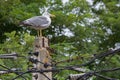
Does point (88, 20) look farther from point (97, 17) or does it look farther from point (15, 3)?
point (15, 3)

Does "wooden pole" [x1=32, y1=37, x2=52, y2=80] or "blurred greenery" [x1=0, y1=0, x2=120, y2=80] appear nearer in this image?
"wooden pole" [x1=32, y1=37, x2=52, y2=80]

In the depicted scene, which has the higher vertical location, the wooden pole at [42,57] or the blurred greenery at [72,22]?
the blurred greenery at [72,22]

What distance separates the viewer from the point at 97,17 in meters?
12.1

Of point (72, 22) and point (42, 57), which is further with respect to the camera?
point (72, 22)

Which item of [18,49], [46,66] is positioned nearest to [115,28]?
[18,49]

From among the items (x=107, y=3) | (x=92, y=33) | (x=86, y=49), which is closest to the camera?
(x=86, y=49)

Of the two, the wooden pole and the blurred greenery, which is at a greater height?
the blurred greenery

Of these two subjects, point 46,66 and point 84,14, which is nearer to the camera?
point 46,66

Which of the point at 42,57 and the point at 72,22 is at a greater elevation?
the point at 72,22

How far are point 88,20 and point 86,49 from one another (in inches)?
49.2

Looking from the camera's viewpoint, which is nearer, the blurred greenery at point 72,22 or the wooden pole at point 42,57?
the wooden pole at point 42,57

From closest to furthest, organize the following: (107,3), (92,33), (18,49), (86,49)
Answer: (18,49)
(86,49)
(92,33)
(107,3)

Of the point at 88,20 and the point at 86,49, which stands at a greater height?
the point at 88,20

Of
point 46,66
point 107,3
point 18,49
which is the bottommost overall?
point 46,66
